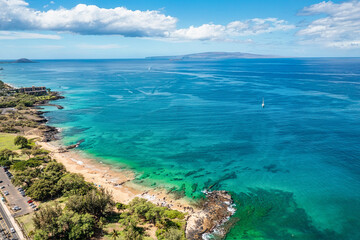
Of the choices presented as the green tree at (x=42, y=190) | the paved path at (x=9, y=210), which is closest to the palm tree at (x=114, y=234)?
the paved path at (x=9, y=210)

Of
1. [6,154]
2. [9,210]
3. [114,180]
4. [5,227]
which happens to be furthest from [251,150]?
[6,154]

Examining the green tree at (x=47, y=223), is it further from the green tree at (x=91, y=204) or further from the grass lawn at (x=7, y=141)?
the grass lawn at (x=7, y=141)

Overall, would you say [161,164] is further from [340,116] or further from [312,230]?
[340,116]

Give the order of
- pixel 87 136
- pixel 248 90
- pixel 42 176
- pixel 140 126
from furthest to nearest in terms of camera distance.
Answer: pixel 248 90
pixel 140 126
pixel 87 136
pixel 42 176

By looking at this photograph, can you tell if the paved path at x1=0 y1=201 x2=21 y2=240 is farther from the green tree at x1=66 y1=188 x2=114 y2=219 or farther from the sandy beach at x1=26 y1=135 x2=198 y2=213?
the sandy beach at x1=26 y1=135 x2=198 y2=213

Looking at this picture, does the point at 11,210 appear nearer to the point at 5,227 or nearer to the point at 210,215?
the point at 5,227

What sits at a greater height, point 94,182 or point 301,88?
point 301,88

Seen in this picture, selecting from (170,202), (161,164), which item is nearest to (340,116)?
(161,164)
